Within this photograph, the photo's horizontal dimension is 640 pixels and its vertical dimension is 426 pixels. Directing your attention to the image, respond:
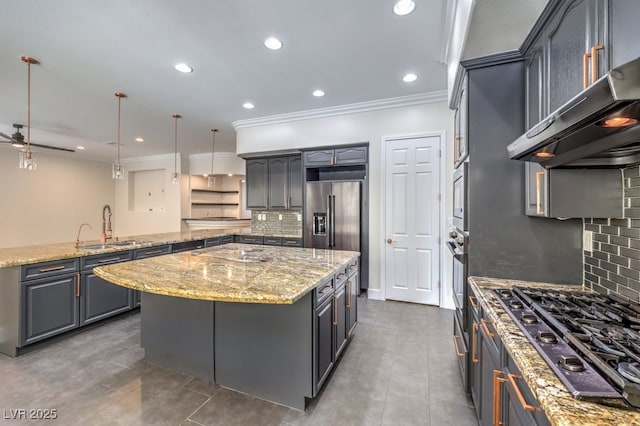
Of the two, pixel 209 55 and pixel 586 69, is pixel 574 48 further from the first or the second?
pixel 209 55

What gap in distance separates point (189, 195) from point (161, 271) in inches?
236

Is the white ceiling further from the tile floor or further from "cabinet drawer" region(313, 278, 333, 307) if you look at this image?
the tile floor

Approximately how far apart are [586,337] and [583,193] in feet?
2.84

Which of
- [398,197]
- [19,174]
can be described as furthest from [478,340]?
[19,174]

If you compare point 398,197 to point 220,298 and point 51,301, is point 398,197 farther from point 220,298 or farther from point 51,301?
point 51,301

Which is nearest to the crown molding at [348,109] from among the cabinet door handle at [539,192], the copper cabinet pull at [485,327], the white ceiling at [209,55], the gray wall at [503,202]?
the white ceiling at [209,55]

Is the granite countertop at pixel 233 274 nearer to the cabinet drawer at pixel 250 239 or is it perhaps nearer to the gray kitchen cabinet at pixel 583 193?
the gray kitchen cabinet at pixel 583 193

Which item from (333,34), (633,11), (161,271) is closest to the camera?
(633,11)

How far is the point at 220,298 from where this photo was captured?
1.48m

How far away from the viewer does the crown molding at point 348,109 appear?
3.67 meters

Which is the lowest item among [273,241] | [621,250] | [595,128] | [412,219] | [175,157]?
[273,241]

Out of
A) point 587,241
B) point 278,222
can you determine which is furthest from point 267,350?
point 278,222

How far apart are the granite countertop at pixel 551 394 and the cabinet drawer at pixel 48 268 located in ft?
12.3

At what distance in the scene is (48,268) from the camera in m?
2.66
